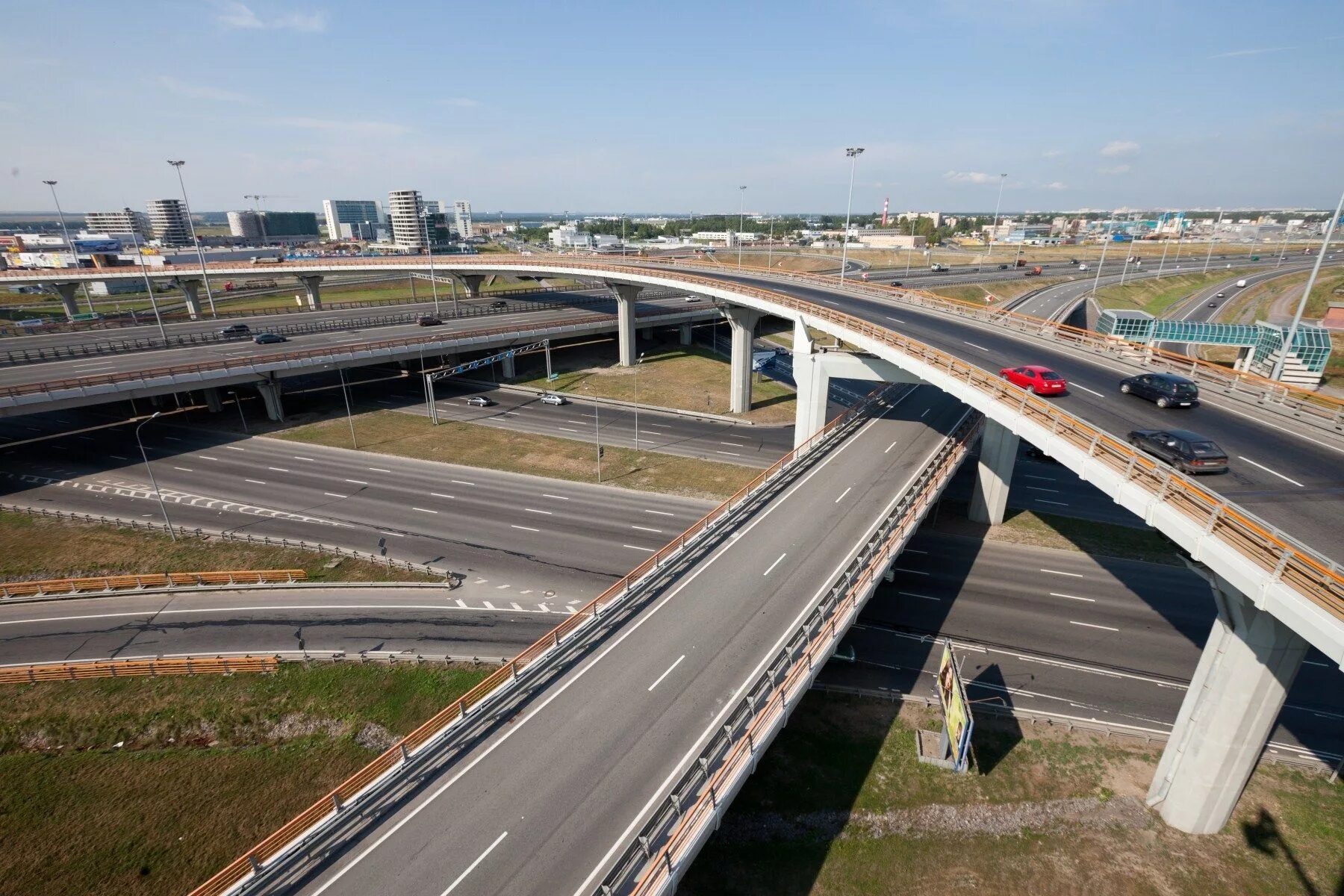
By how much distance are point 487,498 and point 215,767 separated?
2289 cm

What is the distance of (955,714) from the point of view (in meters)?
22.3

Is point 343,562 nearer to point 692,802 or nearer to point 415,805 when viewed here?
point 415,805

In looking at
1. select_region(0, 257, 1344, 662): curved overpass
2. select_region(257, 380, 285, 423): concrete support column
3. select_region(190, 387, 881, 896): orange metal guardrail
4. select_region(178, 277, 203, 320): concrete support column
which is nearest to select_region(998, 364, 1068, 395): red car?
select_region(0, 257, 1344, 662): curved overpass

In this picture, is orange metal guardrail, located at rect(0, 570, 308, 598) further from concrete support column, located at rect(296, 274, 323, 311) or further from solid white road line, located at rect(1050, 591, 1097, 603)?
concrete support column, located at rect(296, 274, 323, 311)

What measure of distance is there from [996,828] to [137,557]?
48.3 meters

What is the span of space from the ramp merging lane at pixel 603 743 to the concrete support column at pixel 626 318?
5419cm

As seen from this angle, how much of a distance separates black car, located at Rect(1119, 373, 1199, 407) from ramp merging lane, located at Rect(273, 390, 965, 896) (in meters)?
14.9

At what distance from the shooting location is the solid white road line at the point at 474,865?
14174mm

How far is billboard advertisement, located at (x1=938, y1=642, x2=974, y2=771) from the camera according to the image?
21812 millimetres

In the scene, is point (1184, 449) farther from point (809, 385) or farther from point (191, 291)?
point (191, 291)

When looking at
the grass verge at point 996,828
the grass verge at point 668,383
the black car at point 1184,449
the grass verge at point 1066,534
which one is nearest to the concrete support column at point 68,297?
the grass verge at point 668,383

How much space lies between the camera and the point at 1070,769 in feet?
75.2

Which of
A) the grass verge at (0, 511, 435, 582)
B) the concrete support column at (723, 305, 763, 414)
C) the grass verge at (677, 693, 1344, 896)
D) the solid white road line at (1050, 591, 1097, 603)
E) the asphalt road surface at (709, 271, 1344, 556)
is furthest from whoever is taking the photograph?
the concrete support column at (723, 305, 763, 414)

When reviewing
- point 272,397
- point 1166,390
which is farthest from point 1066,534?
point 272,397
